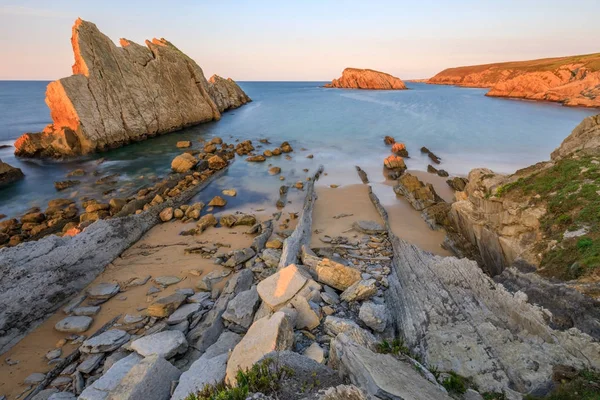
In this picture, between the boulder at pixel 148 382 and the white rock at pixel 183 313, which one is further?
the white rock at pixel 183 313

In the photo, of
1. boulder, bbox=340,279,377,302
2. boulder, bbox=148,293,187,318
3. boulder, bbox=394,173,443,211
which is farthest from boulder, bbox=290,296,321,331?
boulder, bbox=394,173,443,211

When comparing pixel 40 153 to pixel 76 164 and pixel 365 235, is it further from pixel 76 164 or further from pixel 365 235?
pixel 365 235

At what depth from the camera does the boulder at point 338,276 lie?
8938mm

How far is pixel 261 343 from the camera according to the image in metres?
5.62

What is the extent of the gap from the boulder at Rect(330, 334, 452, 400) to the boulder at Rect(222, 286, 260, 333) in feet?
11.6

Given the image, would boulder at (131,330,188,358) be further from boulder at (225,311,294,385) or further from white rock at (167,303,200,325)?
boulder at (225,311,294,385)

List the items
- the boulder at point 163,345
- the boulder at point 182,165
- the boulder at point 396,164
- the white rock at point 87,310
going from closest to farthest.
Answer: the boulder at point 163,345, the white rock at point 87,310, the boulder at point 396,164, the boulder at point 182,165

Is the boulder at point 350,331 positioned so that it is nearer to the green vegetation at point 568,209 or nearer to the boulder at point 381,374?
the boulder at point 381,374

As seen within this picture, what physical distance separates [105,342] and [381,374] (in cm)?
780

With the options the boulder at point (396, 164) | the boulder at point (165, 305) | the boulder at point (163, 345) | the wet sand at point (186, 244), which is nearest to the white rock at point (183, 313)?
the boulder at point (165, 305)

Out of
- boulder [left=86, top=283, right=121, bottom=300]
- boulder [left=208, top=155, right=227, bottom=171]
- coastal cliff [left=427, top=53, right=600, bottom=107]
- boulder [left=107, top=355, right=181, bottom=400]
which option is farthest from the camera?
coastal cliff [left=427, top=53, right=600, bottom=107]

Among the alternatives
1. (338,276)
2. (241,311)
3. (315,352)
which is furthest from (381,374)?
(241,311)

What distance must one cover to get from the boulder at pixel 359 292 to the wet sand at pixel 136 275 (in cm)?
519

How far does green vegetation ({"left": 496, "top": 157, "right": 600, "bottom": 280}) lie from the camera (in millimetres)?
7468
